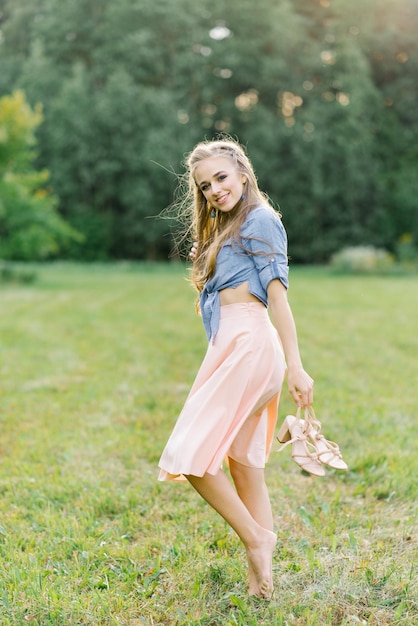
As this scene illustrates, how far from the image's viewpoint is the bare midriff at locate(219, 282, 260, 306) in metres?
2.55

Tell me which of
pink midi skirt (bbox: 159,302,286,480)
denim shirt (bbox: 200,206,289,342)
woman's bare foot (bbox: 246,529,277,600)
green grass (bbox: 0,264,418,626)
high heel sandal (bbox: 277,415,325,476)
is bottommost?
green grass (bbox: 0,264,418,626)

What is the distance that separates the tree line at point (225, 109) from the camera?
2894 centimetres

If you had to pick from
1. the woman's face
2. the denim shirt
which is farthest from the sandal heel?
the woman's face

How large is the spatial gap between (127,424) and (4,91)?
30556mm

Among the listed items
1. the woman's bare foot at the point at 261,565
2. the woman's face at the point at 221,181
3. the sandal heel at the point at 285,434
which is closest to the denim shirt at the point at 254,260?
the woman's face at the point at 221,181

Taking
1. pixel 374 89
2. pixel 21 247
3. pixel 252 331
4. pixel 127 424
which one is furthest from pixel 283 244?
pixel 374 89

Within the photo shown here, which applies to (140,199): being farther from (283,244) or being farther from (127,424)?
(283,244)

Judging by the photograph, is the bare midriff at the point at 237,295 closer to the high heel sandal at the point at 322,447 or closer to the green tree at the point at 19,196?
the high heel sandal at the point at 322,447

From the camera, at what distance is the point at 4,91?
106 ft

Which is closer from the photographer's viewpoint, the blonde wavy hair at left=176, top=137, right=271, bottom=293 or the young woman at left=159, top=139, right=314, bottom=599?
the young woman at left=159, top=139, right=314, bottom=599

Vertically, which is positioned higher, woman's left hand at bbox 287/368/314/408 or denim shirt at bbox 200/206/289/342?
denim shirt at bbox 200/206/289/342

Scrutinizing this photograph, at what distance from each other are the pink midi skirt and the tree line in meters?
25.8

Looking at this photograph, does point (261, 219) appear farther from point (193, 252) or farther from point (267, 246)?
point (193, 252)

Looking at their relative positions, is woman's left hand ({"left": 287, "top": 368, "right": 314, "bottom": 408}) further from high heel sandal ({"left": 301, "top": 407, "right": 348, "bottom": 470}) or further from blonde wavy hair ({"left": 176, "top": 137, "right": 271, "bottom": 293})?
blonde wavy hair ({"left": 176, "top": 137, "right": 271, "bottom": 293})
